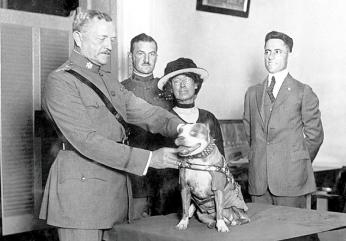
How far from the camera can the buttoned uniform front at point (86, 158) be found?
2.43 meters

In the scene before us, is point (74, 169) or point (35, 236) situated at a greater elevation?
point (74, 169)

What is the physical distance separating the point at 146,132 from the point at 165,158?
1348 millimetres

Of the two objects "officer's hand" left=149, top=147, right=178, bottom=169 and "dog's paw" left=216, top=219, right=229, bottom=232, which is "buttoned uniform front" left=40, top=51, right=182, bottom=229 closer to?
"officer's hand" left=149, top=147, right=178, bottom=169

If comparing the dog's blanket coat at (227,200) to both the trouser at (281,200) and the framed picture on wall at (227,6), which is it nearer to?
the trouser at (281,200)

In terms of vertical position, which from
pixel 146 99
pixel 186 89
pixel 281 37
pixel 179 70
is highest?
pixel 281 37

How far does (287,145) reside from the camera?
3.73 metres

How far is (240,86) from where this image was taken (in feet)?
18.7

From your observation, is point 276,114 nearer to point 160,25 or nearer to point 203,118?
point 203,118

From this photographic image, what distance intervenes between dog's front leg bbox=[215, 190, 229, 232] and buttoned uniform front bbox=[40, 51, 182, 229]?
0.36 metres

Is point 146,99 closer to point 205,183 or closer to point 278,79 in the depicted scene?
Answer: point 278,79

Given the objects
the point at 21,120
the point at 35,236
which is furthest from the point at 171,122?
the point at 35,236

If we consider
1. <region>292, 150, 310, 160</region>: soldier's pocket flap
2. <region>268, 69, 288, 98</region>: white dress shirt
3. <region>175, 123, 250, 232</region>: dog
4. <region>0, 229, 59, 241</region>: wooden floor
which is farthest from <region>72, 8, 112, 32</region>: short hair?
<region>0, 229, 59, 241</region>: wooden floor

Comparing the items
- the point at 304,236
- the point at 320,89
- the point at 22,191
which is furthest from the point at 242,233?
the point at 320,89

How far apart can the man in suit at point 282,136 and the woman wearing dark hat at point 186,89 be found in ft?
1.10
